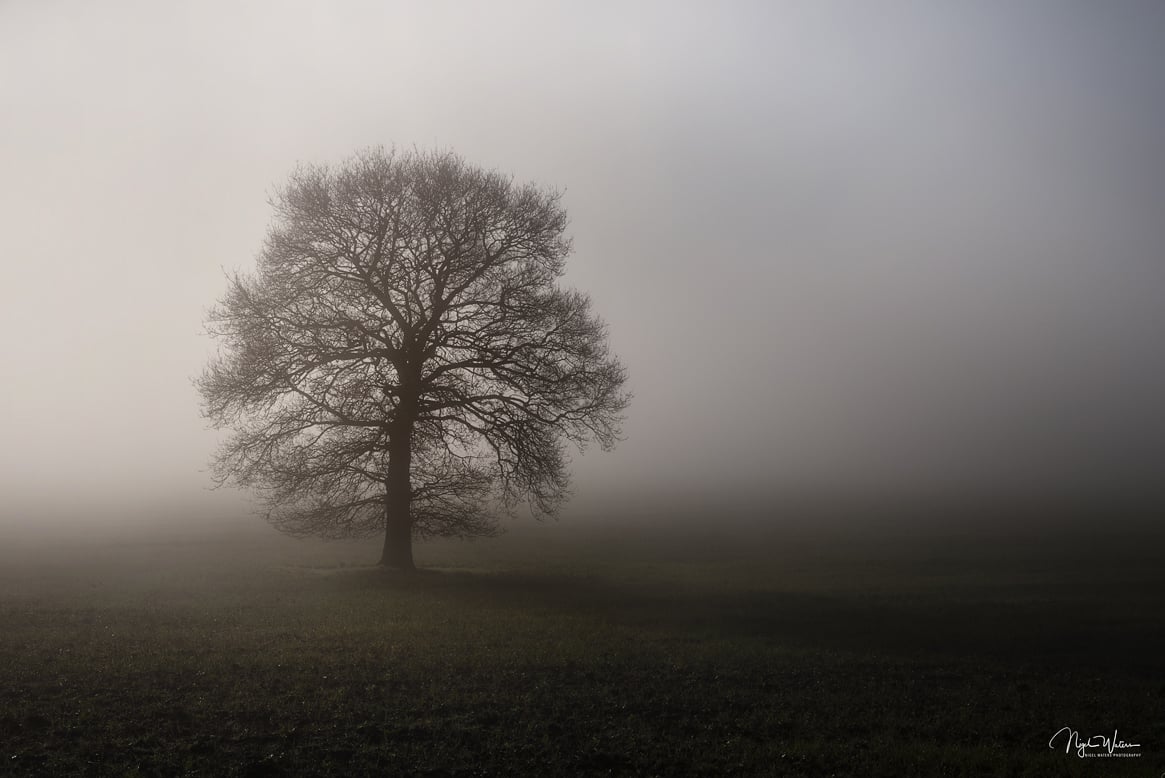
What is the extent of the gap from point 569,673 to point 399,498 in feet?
49.6

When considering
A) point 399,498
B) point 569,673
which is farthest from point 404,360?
point 569,673

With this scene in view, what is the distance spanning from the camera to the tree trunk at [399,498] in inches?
1099

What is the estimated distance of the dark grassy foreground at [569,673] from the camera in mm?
10297

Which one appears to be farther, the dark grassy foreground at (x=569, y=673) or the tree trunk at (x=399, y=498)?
the tree trunk at (x=399, y=498)

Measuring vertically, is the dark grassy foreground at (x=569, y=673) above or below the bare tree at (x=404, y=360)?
below

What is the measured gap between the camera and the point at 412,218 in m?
27.2

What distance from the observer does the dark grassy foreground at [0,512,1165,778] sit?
10297 mm

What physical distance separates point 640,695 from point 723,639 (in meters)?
5.19

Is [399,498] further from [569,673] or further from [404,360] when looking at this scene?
[569,673]

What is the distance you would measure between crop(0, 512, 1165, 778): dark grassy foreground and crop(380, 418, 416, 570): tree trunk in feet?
3.97

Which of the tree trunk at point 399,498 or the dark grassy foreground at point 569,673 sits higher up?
the tree trunk at point 399,498

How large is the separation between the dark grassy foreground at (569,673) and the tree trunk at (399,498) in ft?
3.97

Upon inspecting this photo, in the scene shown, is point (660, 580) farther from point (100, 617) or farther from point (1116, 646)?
point (100, 617)

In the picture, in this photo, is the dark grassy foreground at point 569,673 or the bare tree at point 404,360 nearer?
the dark grassy foreground at point 569,673
